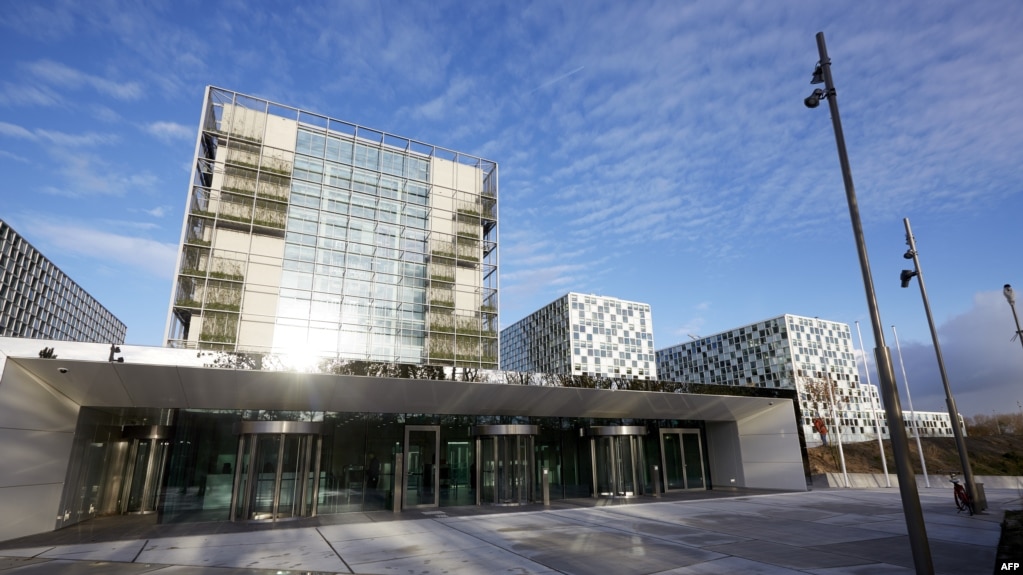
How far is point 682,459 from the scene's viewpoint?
25.6 metres

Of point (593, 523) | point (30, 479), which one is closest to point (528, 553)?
point (593, 523)

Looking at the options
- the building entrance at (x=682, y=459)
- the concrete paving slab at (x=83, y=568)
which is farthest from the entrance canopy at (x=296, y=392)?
the concrete paving slab at (x=83, y=568)

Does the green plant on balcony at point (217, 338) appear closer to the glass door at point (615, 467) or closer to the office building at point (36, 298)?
the glass door at point (615, 467)

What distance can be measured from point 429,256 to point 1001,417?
375ft

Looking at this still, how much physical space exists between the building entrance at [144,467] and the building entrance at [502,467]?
35.3 feet

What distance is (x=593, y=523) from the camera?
1470 cm

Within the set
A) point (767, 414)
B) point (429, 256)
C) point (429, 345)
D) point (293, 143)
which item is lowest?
point (767, 414)

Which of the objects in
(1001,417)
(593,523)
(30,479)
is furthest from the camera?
(1001,417)

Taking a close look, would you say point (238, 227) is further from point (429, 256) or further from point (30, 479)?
point (30, 479)

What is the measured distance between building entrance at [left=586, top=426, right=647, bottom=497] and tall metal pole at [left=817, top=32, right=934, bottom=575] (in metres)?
14.7

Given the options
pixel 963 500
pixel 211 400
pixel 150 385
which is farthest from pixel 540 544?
pixel 963 500

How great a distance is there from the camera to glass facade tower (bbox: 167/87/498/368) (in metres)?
31.3

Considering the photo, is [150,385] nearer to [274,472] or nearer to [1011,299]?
[274,472]

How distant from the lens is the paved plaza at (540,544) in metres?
9.32
